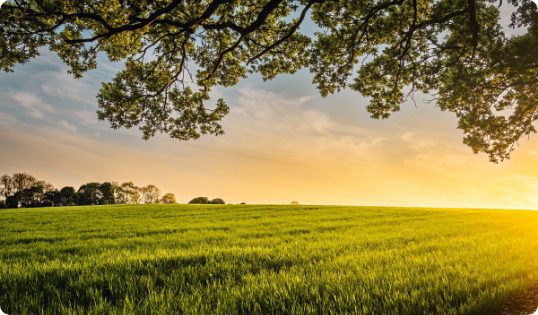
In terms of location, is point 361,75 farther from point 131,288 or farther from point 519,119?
point 131,288

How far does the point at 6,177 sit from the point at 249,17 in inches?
4480

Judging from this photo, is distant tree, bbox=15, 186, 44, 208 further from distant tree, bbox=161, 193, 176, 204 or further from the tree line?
distant tree, bbox=161, 193, 176, 204

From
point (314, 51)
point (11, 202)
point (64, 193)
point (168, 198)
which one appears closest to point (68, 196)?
point (64, 193)

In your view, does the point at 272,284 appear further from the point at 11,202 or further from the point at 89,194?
the point at 89,194

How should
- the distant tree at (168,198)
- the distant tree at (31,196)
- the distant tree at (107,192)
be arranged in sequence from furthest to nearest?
the distant tree at (168,198) < the distant tree at (107,192) < the distant tree at (31,196)

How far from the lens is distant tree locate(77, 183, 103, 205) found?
122125mm

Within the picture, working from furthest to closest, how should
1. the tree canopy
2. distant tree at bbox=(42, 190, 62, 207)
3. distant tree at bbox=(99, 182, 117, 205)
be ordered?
distant tree at bbox=(99, 182, 117, 205) < distant tree at bbox=(42, 190, 62, 207) < the tree canopy

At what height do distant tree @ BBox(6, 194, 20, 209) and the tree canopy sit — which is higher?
the tree canopy

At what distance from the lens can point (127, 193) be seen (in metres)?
132

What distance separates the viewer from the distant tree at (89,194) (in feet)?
401

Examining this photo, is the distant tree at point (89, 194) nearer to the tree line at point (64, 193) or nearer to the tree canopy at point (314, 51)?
the tree line at point (64, 193)

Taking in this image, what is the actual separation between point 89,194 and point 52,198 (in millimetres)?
12345

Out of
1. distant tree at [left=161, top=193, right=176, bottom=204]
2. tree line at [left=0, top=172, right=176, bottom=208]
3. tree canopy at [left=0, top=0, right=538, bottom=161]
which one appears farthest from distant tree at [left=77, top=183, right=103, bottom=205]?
tree canopy at [left=0, top=0, right=538, bottom=161]

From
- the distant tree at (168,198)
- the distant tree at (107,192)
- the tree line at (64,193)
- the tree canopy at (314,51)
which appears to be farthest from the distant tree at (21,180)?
the tree canopy at (314,51)
